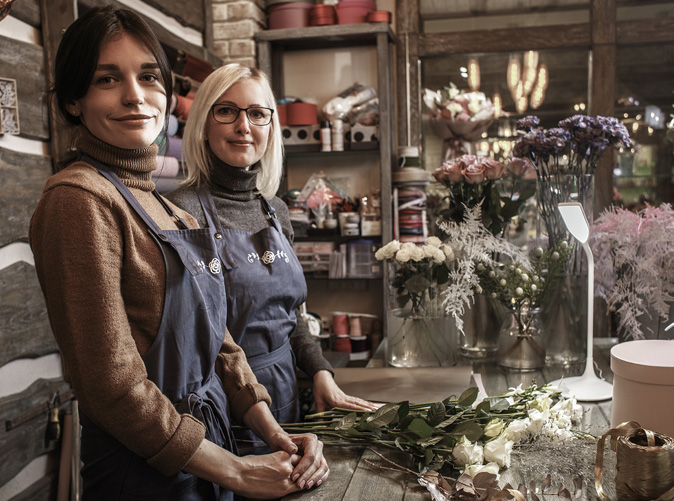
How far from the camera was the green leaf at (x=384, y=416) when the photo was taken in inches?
51.6

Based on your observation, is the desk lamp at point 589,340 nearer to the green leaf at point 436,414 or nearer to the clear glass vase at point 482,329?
the clear glass vase at point 482,329

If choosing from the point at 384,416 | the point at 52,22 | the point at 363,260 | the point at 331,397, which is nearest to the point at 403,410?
the point at 384,416

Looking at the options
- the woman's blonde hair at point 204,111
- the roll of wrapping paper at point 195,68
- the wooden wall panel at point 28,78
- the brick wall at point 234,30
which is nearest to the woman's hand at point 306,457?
the woman's blonde hair at point 204,111

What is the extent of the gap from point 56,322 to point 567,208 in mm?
1347

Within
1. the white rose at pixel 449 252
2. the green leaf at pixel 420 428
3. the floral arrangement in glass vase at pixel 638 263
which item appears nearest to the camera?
the green leaf at pixel 420 428

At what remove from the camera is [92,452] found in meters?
1.19

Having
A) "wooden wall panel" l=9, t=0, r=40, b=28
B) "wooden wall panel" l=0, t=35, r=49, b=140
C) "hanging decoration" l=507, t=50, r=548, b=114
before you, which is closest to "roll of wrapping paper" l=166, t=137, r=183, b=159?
"wooden wall panel" l=0, t=35, r=49, b=140

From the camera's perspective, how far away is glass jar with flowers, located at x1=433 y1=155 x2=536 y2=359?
2.12 meters

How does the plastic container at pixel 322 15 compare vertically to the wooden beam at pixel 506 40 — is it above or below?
above

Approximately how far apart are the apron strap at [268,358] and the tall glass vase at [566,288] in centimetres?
87

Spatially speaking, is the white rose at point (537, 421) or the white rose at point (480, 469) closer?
the white rose at point (480, 469)

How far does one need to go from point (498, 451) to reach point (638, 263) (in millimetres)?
984

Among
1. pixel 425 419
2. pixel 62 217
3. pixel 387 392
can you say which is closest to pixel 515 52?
pixel 387 392

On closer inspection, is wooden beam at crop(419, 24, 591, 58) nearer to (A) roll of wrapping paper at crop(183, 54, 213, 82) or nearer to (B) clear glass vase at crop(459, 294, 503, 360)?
(A) roll of wrapping paper at crop(183, 54, 213, 82)
